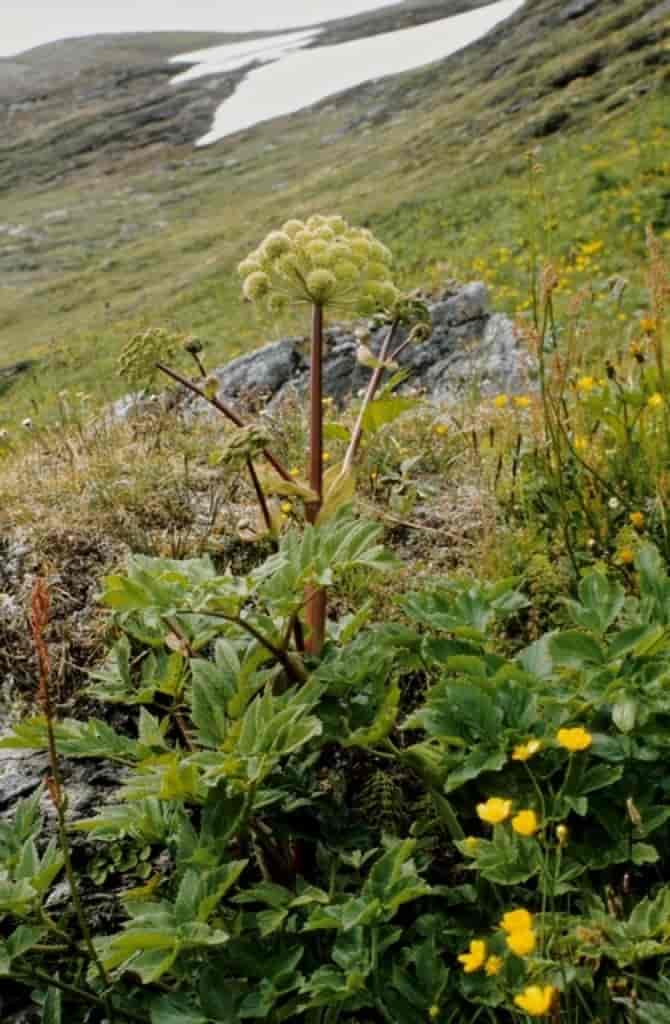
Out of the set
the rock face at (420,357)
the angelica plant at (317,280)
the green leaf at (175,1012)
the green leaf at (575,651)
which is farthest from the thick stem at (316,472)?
the rock face at (420,357)

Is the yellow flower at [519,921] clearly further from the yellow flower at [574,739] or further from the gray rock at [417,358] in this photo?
the gray rock at [417,358]

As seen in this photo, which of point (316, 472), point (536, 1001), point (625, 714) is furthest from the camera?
point (316, 472)

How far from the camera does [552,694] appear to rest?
2318 mm

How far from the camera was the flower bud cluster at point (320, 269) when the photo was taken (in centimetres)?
256

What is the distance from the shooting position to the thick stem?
2570 mm

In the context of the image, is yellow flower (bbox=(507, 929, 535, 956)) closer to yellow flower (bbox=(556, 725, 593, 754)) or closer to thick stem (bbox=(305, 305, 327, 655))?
yellow flower (bbox=(556, 725, 593, 754))

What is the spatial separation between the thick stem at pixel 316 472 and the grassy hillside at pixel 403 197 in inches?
30.1

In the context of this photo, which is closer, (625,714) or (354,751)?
(625,714)

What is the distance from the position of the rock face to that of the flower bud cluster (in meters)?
5.16

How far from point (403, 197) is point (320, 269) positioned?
87.7 feet

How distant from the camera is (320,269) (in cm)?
254

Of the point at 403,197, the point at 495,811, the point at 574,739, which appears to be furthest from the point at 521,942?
the point at 403,197

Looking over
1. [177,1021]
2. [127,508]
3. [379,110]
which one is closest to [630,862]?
[177,1021]

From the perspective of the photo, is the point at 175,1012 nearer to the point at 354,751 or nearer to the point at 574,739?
the point at 354,751
